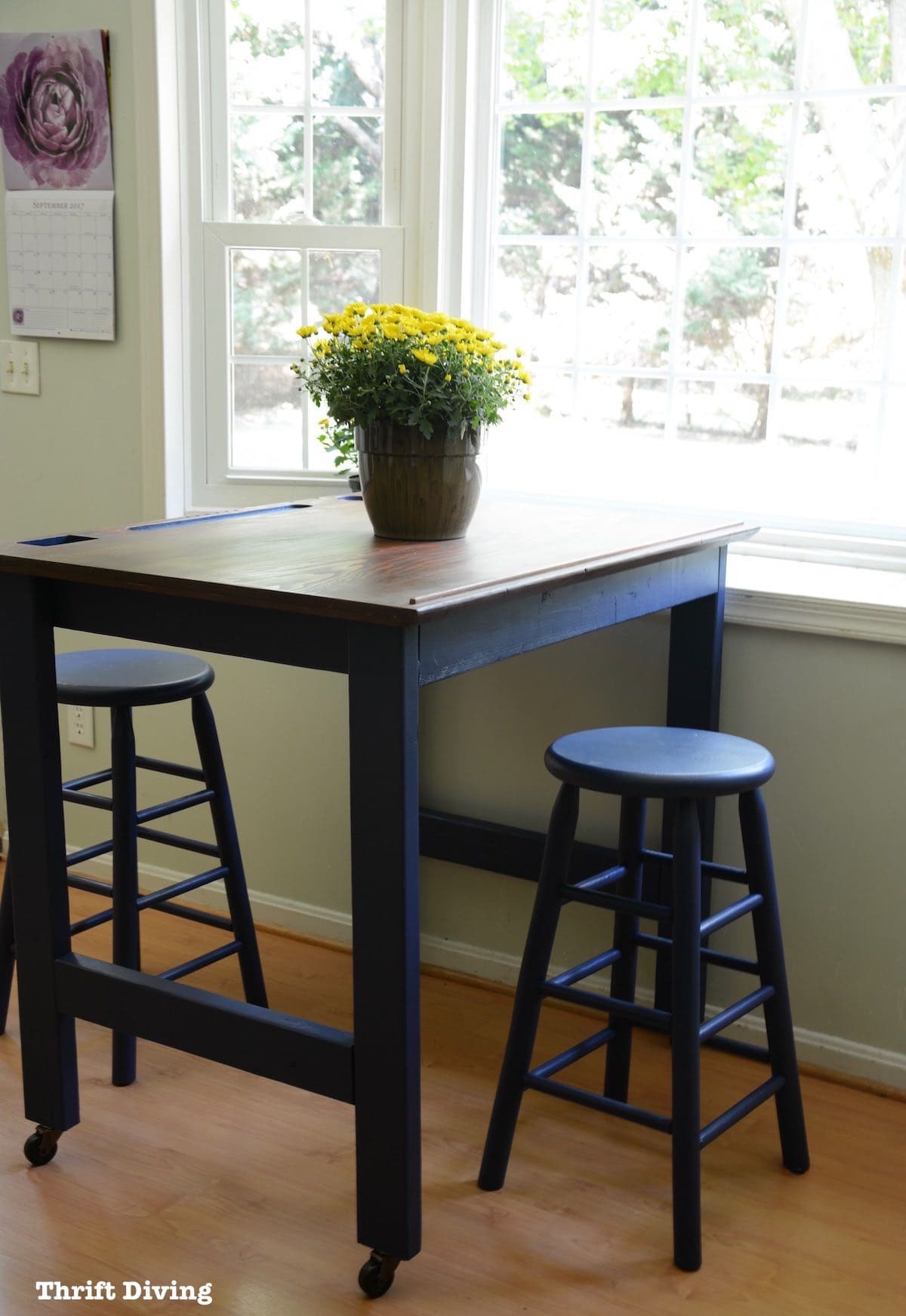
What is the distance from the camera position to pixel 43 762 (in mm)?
1979

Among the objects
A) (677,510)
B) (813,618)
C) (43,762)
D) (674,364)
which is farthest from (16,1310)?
(674,364)

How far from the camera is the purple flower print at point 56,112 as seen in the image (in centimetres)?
290

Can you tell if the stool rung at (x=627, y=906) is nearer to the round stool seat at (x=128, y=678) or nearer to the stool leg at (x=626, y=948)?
the stool leg at (x=626, y=948)

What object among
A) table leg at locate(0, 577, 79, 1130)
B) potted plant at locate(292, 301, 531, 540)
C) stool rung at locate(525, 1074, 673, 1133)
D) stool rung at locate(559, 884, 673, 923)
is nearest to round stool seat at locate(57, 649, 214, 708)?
table leg at locate(0, 577, 79, 1130)

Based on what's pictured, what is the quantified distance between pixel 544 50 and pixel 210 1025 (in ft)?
6.81

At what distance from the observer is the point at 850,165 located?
2584 millimetres

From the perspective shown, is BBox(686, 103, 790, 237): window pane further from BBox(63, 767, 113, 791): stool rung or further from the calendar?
BBox(63, 767, 113, 791): stool rung

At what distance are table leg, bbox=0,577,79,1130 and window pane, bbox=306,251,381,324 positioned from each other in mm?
1234

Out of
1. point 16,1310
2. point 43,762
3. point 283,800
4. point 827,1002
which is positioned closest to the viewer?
point 16,1310

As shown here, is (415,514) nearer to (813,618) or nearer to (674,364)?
(813,618)

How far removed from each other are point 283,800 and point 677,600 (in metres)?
1.17

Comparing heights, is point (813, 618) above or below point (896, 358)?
below

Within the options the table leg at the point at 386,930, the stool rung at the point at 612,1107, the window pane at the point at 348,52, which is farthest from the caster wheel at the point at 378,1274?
the window pane at the point at 348,52

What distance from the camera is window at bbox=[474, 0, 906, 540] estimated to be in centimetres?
259
